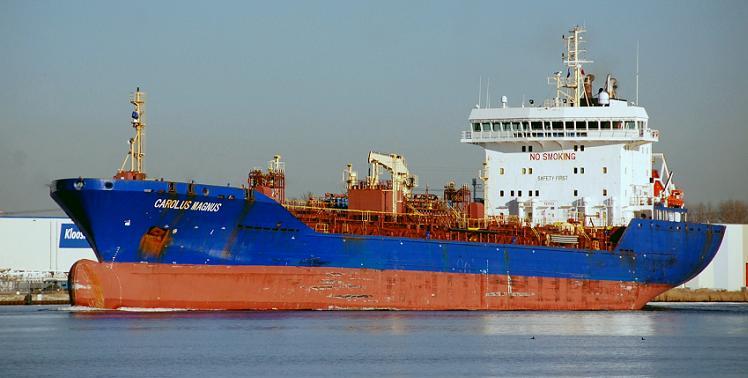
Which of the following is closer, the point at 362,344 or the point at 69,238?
the point at 362,344

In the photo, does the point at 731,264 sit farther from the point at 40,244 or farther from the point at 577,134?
the point at 40,244

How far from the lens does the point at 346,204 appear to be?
150 feet

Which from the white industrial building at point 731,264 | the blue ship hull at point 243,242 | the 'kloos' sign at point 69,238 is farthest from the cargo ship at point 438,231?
the 'kloos' sign at point 69,238

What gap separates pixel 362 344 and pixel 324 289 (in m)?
8.18

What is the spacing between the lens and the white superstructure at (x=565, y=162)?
1876 inches

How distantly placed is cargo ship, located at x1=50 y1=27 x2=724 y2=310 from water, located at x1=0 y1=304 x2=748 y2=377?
38.2 inches

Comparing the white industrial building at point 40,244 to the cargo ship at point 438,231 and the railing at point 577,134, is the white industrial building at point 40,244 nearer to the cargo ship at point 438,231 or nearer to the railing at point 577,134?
the cargo ship at point 438,231

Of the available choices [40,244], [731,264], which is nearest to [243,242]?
[40,244]

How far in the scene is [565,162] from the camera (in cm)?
4797

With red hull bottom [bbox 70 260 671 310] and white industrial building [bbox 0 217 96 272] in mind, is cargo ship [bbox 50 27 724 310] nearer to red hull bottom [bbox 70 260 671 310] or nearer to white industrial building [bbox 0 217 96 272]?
red hull bottom [bbox 70 260 671 310]

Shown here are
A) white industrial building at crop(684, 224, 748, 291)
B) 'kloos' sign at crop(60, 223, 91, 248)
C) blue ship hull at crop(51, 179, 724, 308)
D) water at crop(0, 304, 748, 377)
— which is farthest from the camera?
white industrial building at crop(684, 224, 748, 291)

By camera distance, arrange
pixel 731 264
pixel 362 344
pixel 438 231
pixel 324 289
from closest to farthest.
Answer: pixel 362 344 → pixel 324 289 → pixel 438 231 → pixel 731 264

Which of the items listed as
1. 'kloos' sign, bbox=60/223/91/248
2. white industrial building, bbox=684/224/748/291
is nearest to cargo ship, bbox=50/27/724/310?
white industrial building, bbox=684/224/748/291

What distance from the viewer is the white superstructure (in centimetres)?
4766
